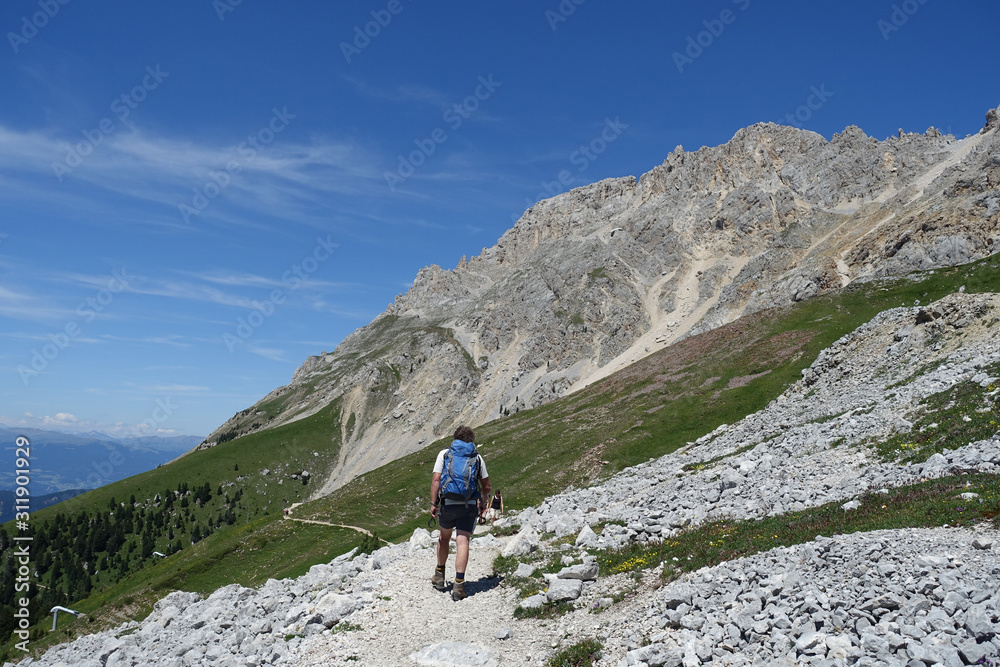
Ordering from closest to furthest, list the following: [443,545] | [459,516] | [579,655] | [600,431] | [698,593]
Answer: [579,655] → [698,593] → [459,516] → [443,545] → [600,431]

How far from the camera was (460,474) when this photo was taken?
49.4ft

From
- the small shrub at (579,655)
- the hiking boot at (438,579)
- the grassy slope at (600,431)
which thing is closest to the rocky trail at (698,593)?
the small shrub at (579,655)

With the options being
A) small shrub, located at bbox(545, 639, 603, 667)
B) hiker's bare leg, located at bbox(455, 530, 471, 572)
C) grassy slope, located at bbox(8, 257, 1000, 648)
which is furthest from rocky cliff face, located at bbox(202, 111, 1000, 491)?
small shrub, located at bbox(545, 639, 603, 667)

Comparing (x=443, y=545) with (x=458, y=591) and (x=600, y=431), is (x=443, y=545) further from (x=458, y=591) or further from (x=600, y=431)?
(x=600, y=431)

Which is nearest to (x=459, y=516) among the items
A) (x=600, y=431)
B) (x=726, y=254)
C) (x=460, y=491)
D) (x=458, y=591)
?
(x=460, y=491)

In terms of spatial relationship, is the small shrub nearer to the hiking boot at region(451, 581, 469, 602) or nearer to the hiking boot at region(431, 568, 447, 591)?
the hiking boot at region(451, 581, 469, 602)

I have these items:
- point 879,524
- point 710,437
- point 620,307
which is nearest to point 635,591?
point 879,524

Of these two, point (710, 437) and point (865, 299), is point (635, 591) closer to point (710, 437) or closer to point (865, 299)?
point (710, 437)

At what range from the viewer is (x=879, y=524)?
1266 cm

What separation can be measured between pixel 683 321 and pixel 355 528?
4895 inches

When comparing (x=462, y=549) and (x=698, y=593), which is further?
(x=462, y=549)

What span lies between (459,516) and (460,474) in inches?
48.7

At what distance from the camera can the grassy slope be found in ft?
164

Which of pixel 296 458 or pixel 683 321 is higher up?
pixel 683 321
